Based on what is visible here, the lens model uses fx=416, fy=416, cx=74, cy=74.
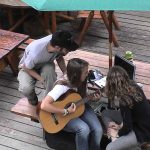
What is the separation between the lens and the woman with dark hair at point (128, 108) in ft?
12.3

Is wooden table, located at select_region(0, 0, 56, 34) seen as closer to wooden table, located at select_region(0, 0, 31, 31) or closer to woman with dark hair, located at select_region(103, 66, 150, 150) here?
wooden table, located at select_region(0, 0, 31, 31)

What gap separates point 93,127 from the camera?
4156mm

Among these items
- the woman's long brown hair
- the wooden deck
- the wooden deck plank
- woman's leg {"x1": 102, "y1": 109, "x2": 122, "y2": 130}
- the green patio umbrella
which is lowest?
the wooden deck plank

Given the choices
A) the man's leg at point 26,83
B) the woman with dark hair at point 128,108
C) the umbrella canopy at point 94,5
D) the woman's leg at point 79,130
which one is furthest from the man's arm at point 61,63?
the umbrella canopy at point 94,5

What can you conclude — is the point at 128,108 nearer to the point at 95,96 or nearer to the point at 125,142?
the point at 125,142

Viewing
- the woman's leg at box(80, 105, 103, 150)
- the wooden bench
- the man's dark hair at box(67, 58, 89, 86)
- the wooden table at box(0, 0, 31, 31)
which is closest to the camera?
the man's dark hair at box(67, 58, 89, 86)

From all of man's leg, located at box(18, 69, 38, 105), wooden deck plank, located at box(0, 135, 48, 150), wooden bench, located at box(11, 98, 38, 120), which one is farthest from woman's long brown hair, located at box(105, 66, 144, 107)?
wooden deck plank, located at box(0, 135, 48, 150)

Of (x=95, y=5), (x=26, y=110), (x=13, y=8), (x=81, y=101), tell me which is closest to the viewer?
(x=95, y=5)

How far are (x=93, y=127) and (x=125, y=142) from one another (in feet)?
1.24

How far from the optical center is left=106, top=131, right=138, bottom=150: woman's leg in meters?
3.94

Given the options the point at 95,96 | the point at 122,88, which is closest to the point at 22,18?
the point at 95,96

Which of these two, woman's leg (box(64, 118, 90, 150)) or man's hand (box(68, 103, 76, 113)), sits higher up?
man's hand (box(68, 103, 76, 113))

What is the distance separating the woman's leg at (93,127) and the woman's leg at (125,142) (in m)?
0.22

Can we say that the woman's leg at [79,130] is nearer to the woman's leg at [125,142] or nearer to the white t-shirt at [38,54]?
the woman's leg at [125,142]
